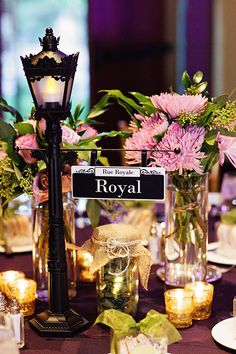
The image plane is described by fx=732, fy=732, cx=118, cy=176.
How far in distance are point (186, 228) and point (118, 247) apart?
0.98ft

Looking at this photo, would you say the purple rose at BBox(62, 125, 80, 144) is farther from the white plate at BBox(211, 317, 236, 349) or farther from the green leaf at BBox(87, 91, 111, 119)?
the white plate at BBox(211, 317, 236, 349)

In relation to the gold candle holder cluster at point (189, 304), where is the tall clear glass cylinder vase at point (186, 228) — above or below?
above

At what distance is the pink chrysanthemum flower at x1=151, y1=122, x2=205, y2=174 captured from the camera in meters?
1.79

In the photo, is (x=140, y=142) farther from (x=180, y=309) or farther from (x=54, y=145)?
(x=180, y=309)

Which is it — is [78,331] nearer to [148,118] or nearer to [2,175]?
[2,175]

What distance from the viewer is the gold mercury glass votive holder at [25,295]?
71.8 inches

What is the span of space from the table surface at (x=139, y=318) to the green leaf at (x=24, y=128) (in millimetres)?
452

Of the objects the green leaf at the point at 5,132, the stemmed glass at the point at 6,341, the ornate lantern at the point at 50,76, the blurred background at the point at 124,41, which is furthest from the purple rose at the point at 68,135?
the blurred background at the point at 124,41

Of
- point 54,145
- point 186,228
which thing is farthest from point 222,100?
point 54,145

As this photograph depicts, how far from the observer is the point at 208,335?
169cm

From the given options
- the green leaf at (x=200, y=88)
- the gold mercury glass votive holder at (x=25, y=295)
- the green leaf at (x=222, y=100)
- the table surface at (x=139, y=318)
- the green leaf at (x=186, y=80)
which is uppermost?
the green leaf at (x=186, y=80)

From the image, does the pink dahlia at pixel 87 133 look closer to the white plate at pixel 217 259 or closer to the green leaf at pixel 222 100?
the green leaf at pixel 222 100

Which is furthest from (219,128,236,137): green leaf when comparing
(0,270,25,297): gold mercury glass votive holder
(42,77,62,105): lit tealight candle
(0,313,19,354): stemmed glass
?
(0,313,19,354): stemmed glass

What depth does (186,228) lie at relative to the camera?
6.48ft
